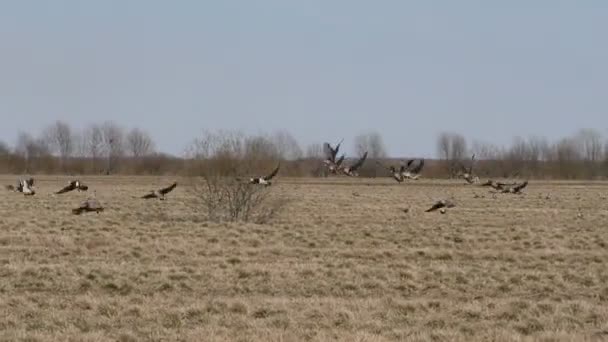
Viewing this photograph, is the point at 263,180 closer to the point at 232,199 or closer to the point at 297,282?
the point at 232,199

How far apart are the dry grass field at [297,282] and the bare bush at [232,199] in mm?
1953

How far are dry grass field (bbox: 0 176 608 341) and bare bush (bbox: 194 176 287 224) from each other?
6.41 feet

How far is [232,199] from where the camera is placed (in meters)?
23.5

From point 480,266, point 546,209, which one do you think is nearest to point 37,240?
point 480,266

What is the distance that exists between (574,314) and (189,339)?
4.05 meters

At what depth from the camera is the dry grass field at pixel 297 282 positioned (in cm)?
798

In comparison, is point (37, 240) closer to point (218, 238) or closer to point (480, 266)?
point (218, 238)

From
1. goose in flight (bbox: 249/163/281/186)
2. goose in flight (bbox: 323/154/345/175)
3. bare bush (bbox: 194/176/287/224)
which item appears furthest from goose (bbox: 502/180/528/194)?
bare bush (bbox: 194/176/287/224)

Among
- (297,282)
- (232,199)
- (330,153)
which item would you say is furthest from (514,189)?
(297,282)

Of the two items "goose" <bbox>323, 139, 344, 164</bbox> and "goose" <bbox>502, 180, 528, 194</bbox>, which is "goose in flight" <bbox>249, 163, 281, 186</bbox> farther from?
"goose" <bbox>502, 180, 528, 194</bbox>

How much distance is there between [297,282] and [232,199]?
40.5ft

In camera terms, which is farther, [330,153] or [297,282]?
[330,153]

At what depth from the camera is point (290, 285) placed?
11.1 metres

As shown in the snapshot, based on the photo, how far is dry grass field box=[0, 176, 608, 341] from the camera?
26.2 feet
